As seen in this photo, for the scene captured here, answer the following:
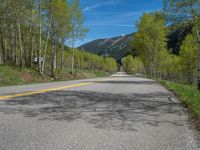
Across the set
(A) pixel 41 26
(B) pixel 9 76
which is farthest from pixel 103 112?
(A) pixel 41 26

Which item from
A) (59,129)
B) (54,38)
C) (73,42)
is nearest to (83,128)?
(59,129)

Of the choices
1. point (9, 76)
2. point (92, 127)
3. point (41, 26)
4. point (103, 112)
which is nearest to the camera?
point (92, 127)

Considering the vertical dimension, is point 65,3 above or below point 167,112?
above

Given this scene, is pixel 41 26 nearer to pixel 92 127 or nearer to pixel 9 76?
pixel 9 76

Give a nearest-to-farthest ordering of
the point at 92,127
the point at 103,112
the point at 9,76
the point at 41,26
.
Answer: the point at 92,127
the point at 103,112
the point at 9,76
the point at 41,26

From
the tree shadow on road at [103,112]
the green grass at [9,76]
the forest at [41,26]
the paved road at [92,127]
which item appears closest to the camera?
the paved road at [92,127]

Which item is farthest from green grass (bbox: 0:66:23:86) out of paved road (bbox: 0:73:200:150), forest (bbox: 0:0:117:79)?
paved road (bbox: 0:73:200:150)

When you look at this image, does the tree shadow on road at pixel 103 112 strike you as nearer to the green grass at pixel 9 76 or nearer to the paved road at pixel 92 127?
the paved road at pixel 92 127

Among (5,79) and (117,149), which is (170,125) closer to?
(117,149)

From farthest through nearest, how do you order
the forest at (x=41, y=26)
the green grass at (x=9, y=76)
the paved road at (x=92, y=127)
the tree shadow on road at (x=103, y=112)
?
the forest at (x=41, y=26) < the green grass at (x=9, y=76) < the tree shadow on road at (x=103, y=112) < the paved road at (x=92, y=127)

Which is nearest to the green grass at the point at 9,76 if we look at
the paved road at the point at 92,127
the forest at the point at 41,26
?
the forest at the point at 41,26

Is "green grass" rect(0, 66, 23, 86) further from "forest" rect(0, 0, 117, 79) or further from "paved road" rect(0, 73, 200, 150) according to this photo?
"paved road" rect(0, 73, 200, 150)

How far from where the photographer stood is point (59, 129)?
5.97 metres

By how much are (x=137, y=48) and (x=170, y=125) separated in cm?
4607
